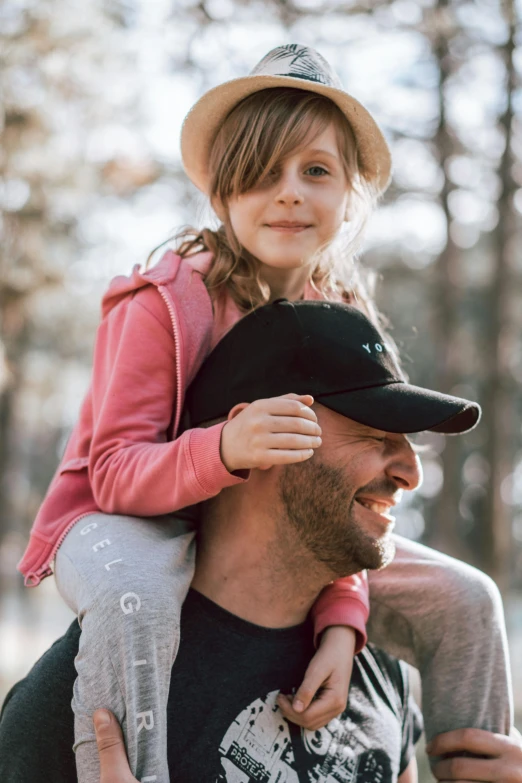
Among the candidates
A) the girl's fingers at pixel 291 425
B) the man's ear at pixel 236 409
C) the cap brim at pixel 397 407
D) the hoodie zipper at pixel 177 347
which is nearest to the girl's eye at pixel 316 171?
the hoodie zipper at pixel 177 347

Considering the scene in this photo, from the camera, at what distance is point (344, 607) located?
2.61 metres

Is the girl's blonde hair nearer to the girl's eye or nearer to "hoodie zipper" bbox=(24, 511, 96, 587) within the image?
the girl's eye

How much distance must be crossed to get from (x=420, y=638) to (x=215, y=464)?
1.07 metres

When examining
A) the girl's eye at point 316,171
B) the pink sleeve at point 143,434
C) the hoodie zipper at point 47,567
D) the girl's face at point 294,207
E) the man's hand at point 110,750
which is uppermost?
the girl's eye at point 316,171

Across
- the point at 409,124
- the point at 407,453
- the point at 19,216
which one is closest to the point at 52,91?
the point at 19,216

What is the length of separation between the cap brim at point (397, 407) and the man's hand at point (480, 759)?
951 millimetres

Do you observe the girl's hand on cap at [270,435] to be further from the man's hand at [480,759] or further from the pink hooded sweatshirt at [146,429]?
the man's hand at [480,759]

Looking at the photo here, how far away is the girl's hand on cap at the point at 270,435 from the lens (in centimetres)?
207

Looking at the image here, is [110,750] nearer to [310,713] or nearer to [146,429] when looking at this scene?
[310,713]

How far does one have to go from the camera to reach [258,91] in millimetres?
2793

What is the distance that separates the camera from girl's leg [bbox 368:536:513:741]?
8.93ft

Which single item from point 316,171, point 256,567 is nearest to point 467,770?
point 256,567

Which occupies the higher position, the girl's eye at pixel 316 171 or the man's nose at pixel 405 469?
the girl's eye at pixel 316 171

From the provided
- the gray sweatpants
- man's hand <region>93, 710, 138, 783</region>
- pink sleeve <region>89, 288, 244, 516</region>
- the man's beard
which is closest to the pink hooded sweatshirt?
pink sleeve <region>89, 288, 244, 516</region>
